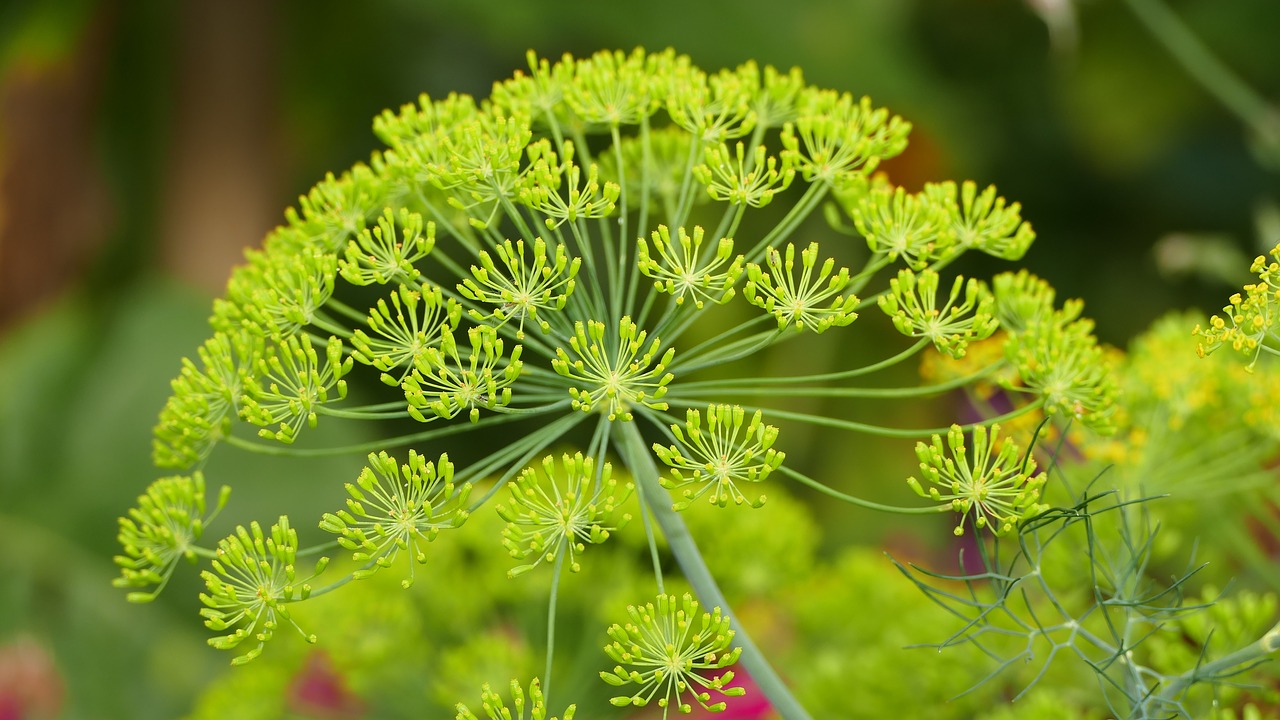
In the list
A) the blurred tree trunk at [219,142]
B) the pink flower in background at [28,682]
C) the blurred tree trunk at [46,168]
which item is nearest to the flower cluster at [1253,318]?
the pink flower in background at [28,682]

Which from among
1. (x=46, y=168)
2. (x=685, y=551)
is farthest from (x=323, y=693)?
(x=46, y=168)

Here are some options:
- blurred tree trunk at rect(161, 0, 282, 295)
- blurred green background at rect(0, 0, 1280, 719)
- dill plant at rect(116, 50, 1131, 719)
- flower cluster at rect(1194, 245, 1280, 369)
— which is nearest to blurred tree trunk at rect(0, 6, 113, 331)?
blurred green background at rect(0, 0, 1280, 719)

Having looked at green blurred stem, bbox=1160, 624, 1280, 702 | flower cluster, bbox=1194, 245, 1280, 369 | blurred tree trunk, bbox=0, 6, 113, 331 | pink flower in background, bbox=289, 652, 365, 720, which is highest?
blurred tree trunk, bbox=0, 6, 113, 331

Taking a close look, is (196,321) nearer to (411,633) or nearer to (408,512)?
(411,633)

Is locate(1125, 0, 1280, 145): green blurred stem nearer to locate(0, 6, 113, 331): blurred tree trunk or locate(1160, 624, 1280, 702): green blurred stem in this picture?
locate(1160, 624, 1280, 702): green blurred stem

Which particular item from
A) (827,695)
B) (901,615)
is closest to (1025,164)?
(901,615)

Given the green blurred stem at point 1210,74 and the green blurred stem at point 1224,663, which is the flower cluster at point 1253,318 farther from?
the green blurred stem at point 1210,74
